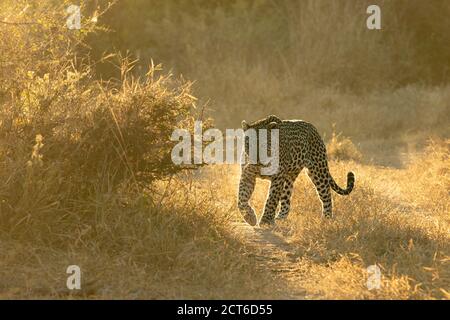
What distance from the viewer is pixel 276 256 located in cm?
779

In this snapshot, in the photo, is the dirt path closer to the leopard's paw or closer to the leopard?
the leopard's paw

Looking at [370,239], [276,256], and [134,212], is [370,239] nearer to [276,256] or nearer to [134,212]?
[276,256]

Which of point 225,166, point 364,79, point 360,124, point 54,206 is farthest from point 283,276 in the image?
point 364,79

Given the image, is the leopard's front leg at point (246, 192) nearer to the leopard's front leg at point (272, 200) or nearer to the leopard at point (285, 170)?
the leopard at point (285, 170)

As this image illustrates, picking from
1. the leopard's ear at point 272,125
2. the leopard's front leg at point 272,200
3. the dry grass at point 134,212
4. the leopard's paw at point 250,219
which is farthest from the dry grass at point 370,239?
the leopard's ear at point 272,125

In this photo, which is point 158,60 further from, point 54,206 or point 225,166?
point 54,206

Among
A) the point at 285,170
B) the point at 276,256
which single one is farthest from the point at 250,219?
the point at 276,256

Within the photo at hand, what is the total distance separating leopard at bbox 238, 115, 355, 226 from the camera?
915 cm

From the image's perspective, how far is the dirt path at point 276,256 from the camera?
6.77 m

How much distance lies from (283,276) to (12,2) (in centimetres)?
394

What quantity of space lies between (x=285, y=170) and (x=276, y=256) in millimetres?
1685

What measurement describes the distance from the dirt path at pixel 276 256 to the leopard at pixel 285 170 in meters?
0.32

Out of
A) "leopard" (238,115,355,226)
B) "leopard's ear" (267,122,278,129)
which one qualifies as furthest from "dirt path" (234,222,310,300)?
"leopard's ear" (267,122,278,129)

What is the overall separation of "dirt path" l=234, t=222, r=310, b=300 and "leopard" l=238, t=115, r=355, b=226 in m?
0.32
